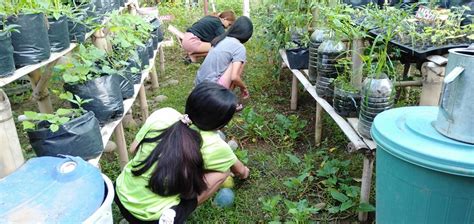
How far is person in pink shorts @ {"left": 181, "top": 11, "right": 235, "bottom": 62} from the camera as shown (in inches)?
197

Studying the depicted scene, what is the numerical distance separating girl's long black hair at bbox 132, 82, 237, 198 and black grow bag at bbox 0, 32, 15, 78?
0.66 m

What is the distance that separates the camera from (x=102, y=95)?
7.07 ft

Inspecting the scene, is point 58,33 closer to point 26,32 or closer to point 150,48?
point 26,32

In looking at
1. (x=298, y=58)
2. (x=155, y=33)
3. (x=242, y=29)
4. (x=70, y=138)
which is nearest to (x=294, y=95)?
(x=298, y=58)

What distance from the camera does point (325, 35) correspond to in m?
2.70

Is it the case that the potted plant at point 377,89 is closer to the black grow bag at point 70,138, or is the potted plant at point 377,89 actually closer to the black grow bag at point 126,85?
the black grow bag at point 70,138

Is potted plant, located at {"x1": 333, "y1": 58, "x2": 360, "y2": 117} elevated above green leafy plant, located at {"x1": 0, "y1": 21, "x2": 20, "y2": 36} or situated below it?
below

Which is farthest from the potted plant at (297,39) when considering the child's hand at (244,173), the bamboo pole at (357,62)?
the child's hand at (244,173)

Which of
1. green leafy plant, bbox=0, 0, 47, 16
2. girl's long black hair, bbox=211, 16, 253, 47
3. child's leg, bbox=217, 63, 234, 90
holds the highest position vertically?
green leafy plant, bbox=0, 0, 47, 16

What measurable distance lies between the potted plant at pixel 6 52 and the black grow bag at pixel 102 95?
48 centimetres

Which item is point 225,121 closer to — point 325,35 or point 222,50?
point 325,35

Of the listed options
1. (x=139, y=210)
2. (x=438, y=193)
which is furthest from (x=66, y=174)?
(x=438, y=193)

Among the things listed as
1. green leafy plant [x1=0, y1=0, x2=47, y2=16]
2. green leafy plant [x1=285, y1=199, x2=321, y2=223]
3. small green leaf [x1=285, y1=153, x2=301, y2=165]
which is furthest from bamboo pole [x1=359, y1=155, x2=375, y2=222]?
green leafy plant [x1=0, y1=0, x2=47, y2=16]

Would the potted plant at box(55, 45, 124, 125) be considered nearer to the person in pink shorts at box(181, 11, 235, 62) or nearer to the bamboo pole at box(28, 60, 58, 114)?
the bamboo pole at box(28, 60, 58, 114)
